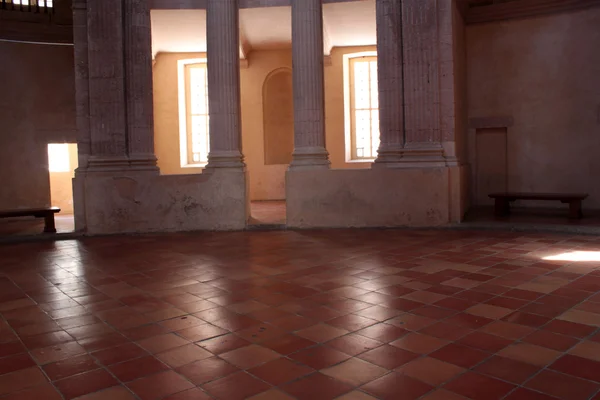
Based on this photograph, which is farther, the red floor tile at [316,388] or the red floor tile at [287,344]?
the red floor tile at [287,344]

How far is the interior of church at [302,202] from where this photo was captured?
12.6ft

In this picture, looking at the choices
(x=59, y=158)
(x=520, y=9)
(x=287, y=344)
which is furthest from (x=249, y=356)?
(x=59, y=158)

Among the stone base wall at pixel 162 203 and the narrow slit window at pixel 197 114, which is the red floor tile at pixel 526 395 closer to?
the stone base wall at pixel 162 203

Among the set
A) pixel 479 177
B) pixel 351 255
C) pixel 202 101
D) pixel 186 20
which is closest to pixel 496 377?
pixel 351 255

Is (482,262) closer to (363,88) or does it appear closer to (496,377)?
(496,377)

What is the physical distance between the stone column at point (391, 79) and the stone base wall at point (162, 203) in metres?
3.12

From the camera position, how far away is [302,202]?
10789 millimetres

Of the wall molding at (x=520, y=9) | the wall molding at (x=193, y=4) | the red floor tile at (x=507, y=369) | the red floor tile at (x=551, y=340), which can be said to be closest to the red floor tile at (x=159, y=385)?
the red floor tile at (x=507, y=369)

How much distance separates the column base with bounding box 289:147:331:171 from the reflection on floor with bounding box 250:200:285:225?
128 cm

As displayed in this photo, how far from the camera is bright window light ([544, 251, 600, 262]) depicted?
22.6 ft

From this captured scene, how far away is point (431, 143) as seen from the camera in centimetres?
1041

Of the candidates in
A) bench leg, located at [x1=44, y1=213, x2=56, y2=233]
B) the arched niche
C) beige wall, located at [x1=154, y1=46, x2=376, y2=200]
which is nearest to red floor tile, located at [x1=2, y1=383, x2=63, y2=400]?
bench leg, located at [x1=44, y1=213, x2=56, y2=233]

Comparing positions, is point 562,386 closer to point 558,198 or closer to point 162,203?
point 558,198

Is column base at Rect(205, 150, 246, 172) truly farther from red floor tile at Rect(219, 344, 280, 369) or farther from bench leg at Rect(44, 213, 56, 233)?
red floor tile at Rect(219, 344, 280, 369)
